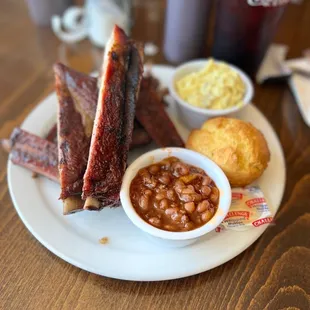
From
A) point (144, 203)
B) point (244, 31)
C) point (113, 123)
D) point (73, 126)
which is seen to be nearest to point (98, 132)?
point (113, 123)

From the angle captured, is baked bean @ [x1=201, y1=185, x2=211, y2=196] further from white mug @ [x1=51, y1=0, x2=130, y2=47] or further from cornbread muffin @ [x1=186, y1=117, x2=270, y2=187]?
white mug @ [x1=51, y1=0, x2=130, y2=47]

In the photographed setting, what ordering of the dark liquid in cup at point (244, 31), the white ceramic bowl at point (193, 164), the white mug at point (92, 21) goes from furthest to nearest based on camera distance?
the white mug at point (92, 21)
the dark liquid in cup at point (244, 31)
the white ceramic bowl at point (193, 164)

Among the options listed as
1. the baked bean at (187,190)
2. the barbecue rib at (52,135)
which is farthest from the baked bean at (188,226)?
the barbecue rib at (52,135)

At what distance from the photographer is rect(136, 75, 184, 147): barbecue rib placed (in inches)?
59.7

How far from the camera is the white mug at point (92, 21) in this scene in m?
2.06

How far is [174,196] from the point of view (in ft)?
4.03

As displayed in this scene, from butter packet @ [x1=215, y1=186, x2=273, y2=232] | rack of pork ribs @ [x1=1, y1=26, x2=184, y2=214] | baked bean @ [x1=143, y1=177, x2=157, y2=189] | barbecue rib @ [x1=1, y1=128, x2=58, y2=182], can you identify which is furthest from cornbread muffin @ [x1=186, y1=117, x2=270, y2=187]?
barbecue rib @ [x1=1, y1=128, x2=58, y2=182]

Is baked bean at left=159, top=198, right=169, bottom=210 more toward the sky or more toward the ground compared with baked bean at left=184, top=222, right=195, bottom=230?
more toward the sky

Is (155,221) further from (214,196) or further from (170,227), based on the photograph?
(214,196)

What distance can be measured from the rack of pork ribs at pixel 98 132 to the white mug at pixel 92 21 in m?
0.59

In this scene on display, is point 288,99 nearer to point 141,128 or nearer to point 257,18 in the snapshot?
point 257,18

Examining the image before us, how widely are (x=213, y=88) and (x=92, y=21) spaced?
0.94 metres

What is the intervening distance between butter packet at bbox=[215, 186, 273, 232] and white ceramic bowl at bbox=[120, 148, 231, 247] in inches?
4.2

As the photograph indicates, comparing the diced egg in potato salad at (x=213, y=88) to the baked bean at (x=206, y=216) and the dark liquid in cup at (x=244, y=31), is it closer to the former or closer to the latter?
the dark liquid in cup at (x=244, y=31)
